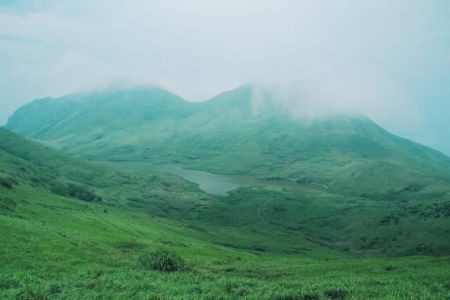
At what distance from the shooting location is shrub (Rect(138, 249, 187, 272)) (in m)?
48.8

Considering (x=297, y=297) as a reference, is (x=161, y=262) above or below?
below

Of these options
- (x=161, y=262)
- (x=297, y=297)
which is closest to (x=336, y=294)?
(x=297, y=297)

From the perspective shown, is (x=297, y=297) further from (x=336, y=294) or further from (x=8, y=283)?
(x=8, y=283)

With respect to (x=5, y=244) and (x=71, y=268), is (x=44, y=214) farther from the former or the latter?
(x=71, y=268)

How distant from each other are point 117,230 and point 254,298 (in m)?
73.1

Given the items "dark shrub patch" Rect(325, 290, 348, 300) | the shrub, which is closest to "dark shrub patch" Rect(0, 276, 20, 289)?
the shrub

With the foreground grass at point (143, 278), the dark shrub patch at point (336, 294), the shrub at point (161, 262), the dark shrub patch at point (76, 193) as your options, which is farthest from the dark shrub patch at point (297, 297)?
the dark shrub patch at point (76, 193)

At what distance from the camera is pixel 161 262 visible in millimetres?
49281

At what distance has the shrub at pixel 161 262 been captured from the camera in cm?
4885

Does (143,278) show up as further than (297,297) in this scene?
Yes

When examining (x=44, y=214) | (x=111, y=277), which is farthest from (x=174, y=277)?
(x=44, y=214)

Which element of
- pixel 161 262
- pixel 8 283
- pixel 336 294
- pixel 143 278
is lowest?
pixel 161 262

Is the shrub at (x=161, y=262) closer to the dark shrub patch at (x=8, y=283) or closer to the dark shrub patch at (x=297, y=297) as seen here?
the dark shrub patch at (x=8, y=283)

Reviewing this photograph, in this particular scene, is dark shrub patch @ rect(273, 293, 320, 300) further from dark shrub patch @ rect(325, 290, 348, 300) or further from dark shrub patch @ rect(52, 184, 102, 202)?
dark shrub patch @ rect(52, 184, 102, 202)
